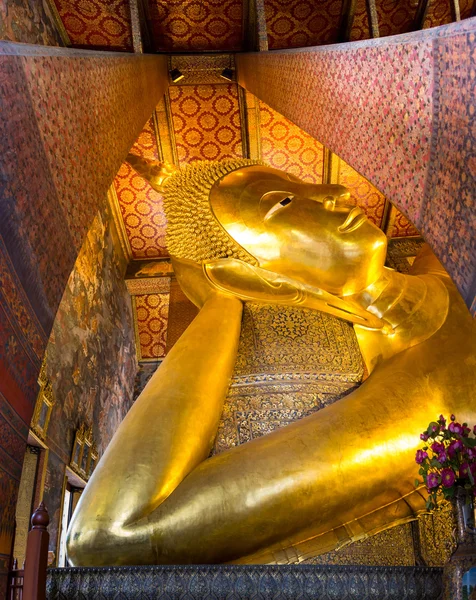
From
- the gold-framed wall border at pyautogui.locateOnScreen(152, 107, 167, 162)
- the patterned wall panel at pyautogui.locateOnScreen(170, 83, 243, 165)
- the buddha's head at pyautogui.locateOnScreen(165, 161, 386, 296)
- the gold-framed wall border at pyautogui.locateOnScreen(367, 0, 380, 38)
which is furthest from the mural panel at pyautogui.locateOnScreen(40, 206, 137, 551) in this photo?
the gold-framed wall border at pyautogui.locateOnScreen(367, 0, 380, 38)

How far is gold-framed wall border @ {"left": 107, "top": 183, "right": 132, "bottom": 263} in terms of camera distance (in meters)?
5.39

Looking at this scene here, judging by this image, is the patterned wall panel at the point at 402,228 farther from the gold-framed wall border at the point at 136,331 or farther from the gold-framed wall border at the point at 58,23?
the gold-framed wall border at the point at 58,23

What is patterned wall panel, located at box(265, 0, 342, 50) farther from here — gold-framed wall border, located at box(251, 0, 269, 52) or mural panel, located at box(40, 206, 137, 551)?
mural panel, located at box(40, 206, 137, 551)

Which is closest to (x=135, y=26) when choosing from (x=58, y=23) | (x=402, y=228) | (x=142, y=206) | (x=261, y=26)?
(x=58, y=23)

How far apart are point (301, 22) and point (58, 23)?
1850mm

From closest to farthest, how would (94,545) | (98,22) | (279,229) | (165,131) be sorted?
(94,545) < (279,229) < (98,22) < (165,131)

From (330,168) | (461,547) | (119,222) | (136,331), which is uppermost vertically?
(461,547)

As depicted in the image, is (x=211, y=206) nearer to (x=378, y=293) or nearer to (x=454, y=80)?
(x=378, y=293)

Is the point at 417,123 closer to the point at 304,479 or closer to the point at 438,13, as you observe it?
the point at 304,479

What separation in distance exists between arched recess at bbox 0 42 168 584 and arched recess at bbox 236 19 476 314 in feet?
3.47

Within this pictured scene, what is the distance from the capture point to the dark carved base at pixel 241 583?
2070 millimetres

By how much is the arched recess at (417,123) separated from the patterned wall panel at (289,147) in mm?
2398

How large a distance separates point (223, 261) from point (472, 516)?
1789 mm

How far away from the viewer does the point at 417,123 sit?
6.57 ft
